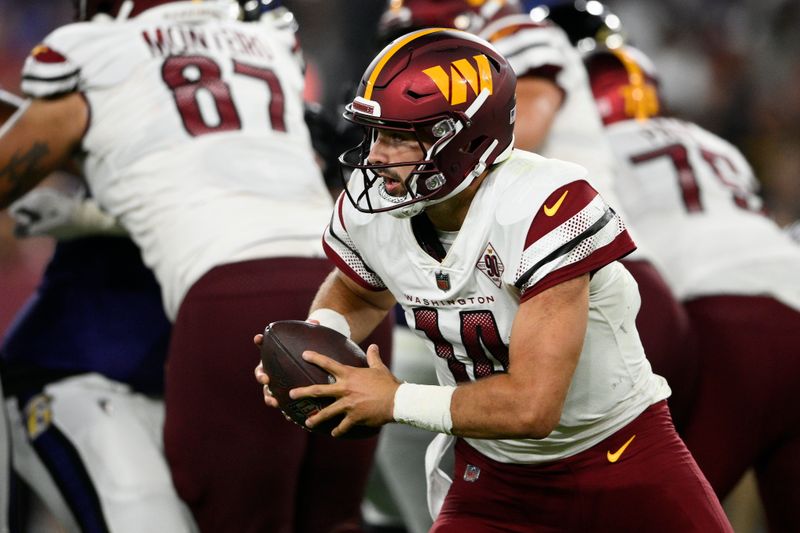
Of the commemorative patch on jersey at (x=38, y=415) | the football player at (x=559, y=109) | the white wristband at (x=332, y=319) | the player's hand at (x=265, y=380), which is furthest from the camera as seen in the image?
the football player at (x=559, y=109)

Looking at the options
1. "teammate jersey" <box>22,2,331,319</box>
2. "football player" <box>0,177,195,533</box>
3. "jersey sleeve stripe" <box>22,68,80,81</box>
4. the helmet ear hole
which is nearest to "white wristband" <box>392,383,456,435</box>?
the helmet ear hole

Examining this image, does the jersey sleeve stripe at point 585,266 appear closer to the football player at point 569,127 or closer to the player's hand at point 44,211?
the football player at point 569,127

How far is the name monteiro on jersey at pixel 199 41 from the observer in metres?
3.11

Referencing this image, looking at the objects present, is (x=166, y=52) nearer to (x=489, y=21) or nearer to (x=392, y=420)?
(x=489, y=21)

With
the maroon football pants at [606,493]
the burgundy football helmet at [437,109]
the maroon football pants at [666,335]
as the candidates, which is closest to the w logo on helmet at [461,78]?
the burgundy football helmet at [437,109]

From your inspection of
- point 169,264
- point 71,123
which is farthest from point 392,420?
point 71,123

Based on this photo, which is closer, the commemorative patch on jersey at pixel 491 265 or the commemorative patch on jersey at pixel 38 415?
the commemorative patch on jersey at pixel 491 265

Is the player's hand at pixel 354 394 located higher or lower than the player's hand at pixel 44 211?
higher

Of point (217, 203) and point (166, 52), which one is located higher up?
point (166, 52)

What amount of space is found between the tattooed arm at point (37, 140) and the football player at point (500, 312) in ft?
3.29

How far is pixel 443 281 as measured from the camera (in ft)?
7.04

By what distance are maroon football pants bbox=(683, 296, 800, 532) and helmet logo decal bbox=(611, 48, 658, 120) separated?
2.92ft

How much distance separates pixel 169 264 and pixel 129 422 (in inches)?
17.8

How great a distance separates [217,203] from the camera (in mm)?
2918
